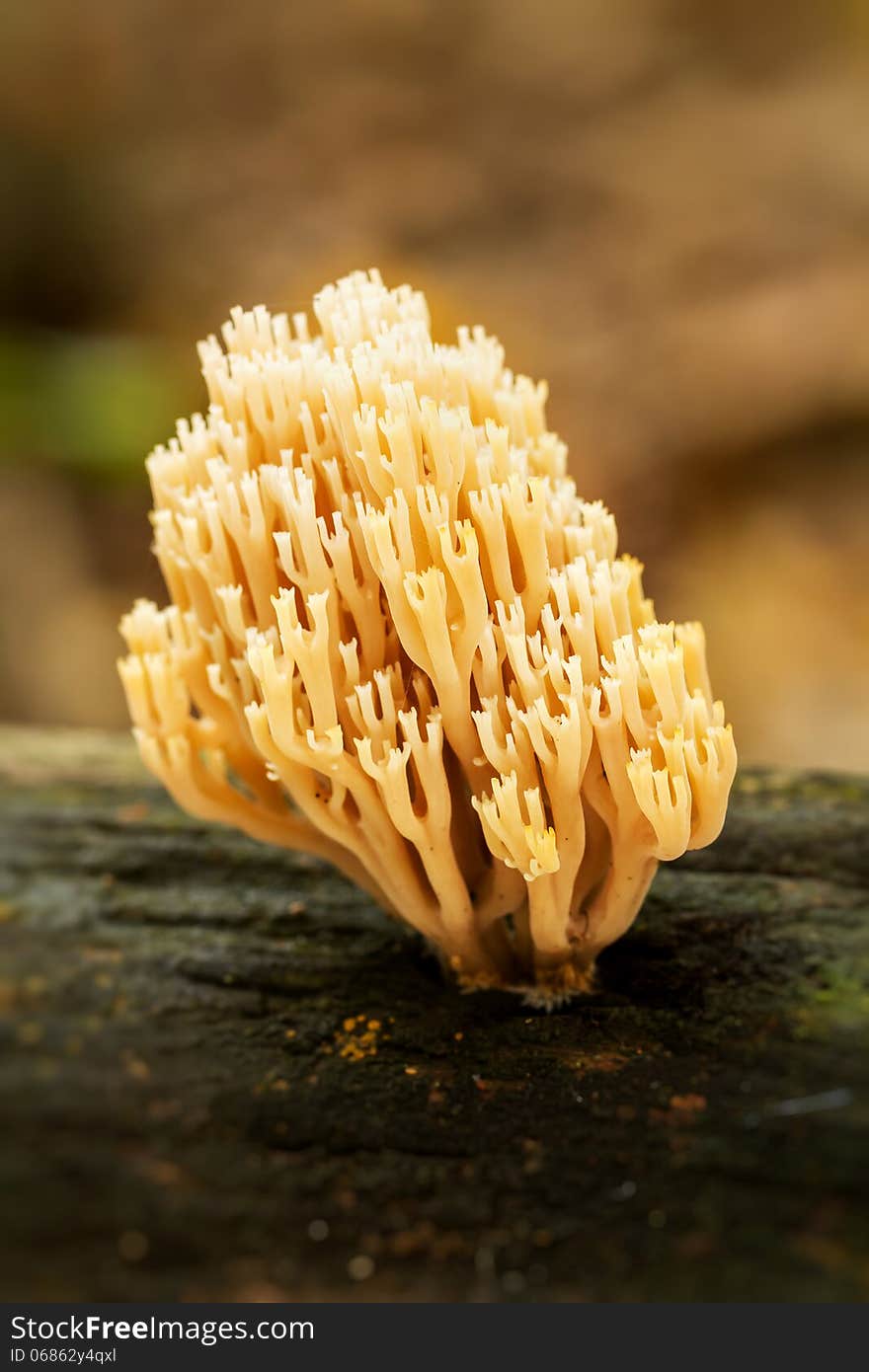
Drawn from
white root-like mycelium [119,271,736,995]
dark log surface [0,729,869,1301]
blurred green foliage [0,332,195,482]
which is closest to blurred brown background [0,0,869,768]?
blurred green foliage [0,332,195,482]

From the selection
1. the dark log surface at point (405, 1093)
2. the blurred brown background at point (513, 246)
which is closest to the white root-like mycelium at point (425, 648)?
the dark log surface at point (405, 1093)

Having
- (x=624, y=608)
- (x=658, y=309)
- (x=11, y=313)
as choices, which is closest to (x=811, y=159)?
(x=658, y=309)

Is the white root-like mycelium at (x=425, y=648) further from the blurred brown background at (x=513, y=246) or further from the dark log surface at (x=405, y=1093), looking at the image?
the blurred brown background at (x=513, y=246)

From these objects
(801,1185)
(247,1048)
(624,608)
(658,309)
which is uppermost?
(658,309)

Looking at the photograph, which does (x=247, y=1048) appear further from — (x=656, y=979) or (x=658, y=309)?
(x=658, y=309)

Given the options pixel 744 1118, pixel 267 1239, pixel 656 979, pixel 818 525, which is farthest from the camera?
pixel 818 525

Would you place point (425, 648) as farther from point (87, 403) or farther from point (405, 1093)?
point (87, 403)

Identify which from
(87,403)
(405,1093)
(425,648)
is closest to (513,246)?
(87,403)
